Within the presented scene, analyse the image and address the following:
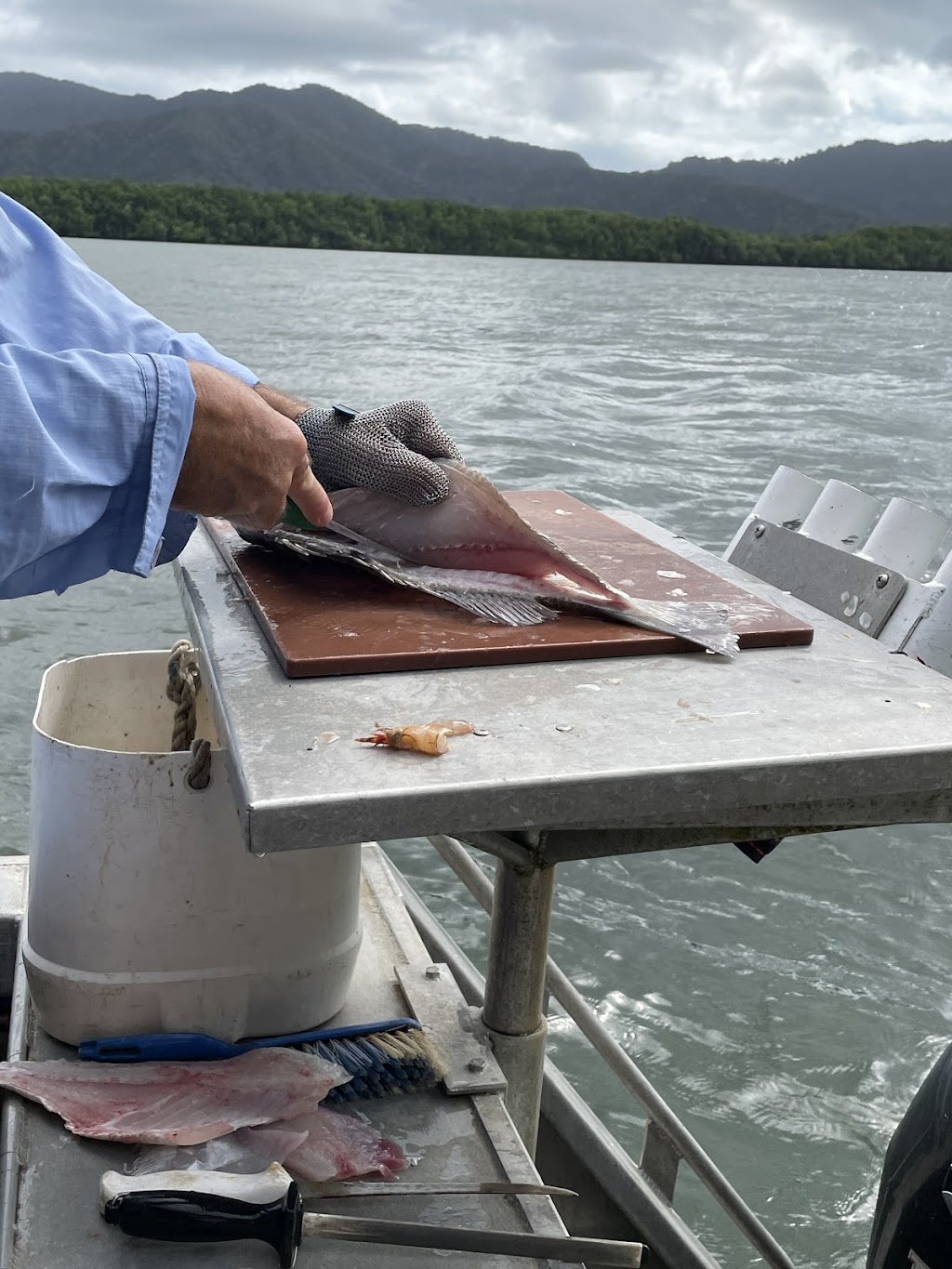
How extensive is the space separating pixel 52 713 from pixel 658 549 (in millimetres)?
1219

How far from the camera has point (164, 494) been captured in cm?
155

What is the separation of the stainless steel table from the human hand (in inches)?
9.8

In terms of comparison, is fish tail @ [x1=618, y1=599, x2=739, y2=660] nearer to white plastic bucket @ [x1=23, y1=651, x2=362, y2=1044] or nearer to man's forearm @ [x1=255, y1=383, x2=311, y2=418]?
white plastic bucket @ [x1=23, y1=651, x2=362, y2=1044]

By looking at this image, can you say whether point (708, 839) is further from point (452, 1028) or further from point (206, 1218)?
point (206, 1218)

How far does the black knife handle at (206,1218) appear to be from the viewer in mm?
1607

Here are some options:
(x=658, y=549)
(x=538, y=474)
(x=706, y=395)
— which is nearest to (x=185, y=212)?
(x=706, y=395)

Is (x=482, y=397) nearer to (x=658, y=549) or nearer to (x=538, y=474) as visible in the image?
(x=538, y=474)

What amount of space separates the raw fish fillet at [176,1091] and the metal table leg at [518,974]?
1.18 feet

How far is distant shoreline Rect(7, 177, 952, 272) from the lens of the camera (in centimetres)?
4472

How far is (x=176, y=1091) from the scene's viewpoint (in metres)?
1.91

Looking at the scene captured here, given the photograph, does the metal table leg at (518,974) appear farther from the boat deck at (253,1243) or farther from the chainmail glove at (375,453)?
the chainmail glove at (375,453)

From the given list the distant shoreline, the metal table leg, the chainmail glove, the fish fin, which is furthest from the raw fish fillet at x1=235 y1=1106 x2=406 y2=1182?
the distant shoreline

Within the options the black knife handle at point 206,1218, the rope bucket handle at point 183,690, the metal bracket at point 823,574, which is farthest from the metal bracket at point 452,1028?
the metal bracket at point 823,574

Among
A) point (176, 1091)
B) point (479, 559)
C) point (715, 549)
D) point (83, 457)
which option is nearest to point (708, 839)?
point (479, 559)
